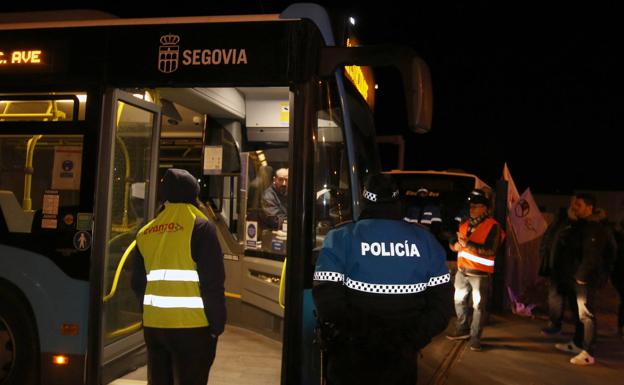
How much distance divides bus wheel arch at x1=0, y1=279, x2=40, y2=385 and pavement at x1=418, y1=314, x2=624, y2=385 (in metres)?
3.62

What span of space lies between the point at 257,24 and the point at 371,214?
5.66 feet

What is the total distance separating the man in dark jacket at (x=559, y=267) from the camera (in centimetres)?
717

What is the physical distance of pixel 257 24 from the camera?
408 centimetres

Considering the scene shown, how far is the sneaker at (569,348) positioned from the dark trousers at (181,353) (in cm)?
545

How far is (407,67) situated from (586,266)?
14.1 feet

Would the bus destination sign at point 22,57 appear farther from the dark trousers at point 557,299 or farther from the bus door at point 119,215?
the dark trousers at point 557,299

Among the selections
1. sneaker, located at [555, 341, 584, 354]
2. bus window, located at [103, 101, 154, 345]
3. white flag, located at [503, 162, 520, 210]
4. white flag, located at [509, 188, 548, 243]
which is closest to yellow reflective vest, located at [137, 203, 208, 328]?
bus window, located at [103, 101, 154, 345]

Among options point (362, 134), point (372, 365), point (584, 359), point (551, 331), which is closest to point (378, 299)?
point (372, 365)

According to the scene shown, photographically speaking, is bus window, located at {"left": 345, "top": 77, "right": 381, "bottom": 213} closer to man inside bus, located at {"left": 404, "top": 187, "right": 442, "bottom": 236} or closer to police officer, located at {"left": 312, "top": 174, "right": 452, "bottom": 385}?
police officer, located at {"left": 312, "top": 174, "right": 452, "bottom": 385}

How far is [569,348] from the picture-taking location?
7.28 metres

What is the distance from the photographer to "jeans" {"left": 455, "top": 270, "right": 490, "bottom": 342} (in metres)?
7.12

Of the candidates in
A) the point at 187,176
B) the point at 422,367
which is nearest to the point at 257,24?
the point at 187,176

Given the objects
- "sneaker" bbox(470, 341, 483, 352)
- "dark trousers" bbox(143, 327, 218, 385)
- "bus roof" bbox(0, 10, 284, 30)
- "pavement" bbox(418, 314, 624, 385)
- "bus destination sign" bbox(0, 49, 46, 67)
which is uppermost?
"bus roof" bbox(0, 10, 284, 30)

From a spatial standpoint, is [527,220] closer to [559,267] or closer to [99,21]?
[559,267]
